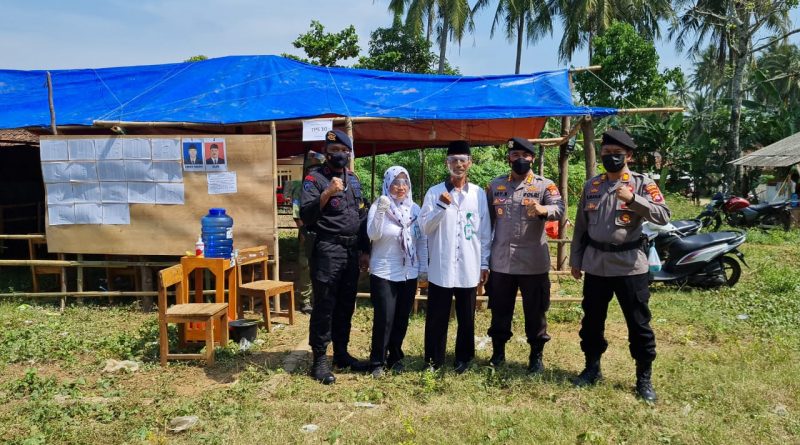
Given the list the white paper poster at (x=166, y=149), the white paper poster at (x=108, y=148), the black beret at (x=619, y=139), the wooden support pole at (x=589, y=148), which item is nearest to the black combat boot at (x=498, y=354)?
the black beret at (x=619, y=139)

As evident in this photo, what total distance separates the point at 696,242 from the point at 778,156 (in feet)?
27.7

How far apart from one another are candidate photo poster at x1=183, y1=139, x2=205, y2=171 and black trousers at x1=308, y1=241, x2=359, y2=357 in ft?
8.60

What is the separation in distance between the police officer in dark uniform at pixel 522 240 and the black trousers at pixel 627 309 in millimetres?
331

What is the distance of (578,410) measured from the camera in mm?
3672

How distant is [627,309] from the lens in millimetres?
3818

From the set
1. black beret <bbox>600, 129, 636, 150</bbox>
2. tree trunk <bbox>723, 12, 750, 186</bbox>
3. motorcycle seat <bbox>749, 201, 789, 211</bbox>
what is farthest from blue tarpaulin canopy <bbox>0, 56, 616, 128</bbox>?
tree trunk <bbox>723, 12, 750, 186</bbox>

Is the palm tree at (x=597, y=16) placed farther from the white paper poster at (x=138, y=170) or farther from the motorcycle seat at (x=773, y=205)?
the white paper poster at (x=138, y=170)

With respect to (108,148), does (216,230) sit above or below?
below

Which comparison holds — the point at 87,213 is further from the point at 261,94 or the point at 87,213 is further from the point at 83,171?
the point at 261,94

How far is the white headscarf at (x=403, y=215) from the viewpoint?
4.07 metres

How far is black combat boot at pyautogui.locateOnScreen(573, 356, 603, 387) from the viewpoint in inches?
160

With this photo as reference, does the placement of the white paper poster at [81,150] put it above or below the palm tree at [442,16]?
below

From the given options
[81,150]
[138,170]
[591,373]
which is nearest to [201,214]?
[138,170]

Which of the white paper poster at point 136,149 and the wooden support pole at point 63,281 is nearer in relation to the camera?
the white paper poster at point 136,149
